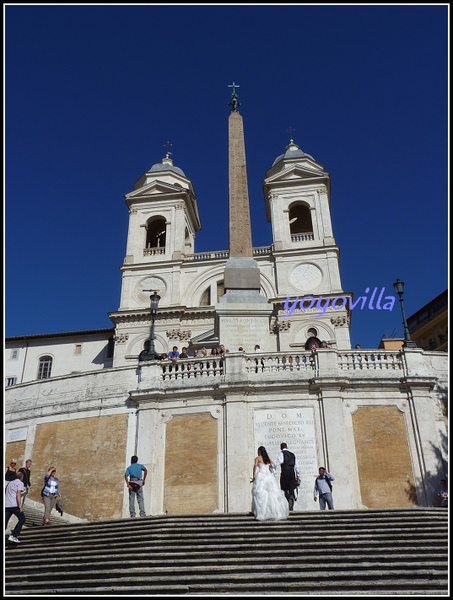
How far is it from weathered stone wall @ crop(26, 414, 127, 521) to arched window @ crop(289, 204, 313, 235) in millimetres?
27795

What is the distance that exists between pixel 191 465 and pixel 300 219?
98.5ft

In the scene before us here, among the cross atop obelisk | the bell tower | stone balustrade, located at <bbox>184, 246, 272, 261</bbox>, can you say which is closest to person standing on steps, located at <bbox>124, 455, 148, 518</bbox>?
the cross atop obelisk

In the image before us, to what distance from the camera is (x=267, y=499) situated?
10.2 m

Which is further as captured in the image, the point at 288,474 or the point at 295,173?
the point at 295,173

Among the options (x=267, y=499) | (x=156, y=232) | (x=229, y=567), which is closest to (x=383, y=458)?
(x=267, y=499)

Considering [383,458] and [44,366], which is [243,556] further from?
[44,366]

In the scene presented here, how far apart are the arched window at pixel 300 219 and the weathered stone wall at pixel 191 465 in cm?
2774

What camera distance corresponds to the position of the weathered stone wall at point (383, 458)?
46.8ft

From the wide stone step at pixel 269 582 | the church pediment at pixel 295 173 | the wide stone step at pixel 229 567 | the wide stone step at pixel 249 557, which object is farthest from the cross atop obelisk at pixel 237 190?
the wide stone step at pixel 269 582

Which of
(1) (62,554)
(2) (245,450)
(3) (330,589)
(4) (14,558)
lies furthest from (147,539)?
(2) (245,450)

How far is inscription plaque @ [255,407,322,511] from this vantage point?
47.7 ft

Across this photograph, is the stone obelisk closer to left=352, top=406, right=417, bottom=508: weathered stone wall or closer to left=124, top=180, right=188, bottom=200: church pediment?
left=352, top=406, right=417, bottom=508: weathered stone wall

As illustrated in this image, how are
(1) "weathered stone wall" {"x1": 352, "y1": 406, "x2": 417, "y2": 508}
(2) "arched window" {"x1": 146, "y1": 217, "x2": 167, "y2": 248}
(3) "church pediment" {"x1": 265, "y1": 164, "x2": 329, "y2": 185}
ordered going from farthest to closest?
(2) "arched window" {"x1": 146, "y1": 217, "x2": 167, "y2": 248}, (3) "church pediment" {"x1": 265, "y1": 164, "x2": 329, "y2": 185}, (1) "weathered stone wall" {"x1": 352, "y1": 406, "x2": 417, "y2": 508}

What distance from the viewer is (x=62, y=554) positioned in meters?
9.23
